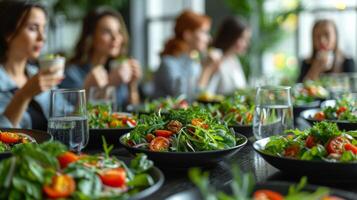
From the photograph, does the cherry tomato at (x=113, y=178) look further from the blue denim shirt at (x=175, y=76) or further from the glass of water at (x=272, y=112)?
the blue denim shirt at (x=175, y=76)

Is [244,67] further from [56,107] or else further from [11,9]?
[56,107]

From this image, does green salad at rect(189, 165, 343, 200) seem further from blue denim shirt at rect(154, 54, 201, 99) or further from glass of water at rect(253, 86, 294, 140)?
blue denim shirt at rect(154, 54, 201, 99)

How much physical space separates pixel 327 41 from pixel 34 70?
2921 millimetres

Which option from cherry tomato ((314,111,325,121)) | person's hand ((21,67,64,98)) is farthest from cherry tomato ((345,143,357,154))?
person's hand ((21,67,64,98))

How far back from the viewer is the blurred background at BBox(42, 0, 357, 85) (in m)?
6.43

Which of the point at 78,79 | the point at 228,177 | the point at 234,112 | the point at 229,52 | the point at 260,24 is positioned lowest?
the point at 228,177

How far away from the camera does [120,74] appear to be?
10.0 feet

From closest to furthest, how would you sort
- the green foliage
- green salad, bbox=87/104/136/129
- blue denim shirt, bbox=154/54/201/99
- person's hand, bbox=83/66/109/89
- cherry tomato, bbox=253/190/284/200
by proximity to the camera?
cherry tomato, bbox=253/190/284/200
green salad, bbox=87/104/136/129
person's hand, bbox=83/66/109/89
blue denim shirt, bbox=154/54/201/99
the green foliage

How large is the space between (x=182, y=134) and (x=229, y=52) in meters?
3.59

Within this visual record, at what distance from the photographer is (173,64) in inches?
164

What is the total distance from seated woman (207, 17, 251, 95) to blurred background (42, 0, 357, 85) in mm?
677

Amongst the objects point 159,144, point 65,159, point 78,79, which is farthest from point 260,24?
point 65,159

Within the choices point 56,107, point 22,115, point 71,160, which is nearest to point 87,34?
point 22,115

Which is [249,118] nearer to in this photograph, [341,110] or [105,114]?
[341,110]
